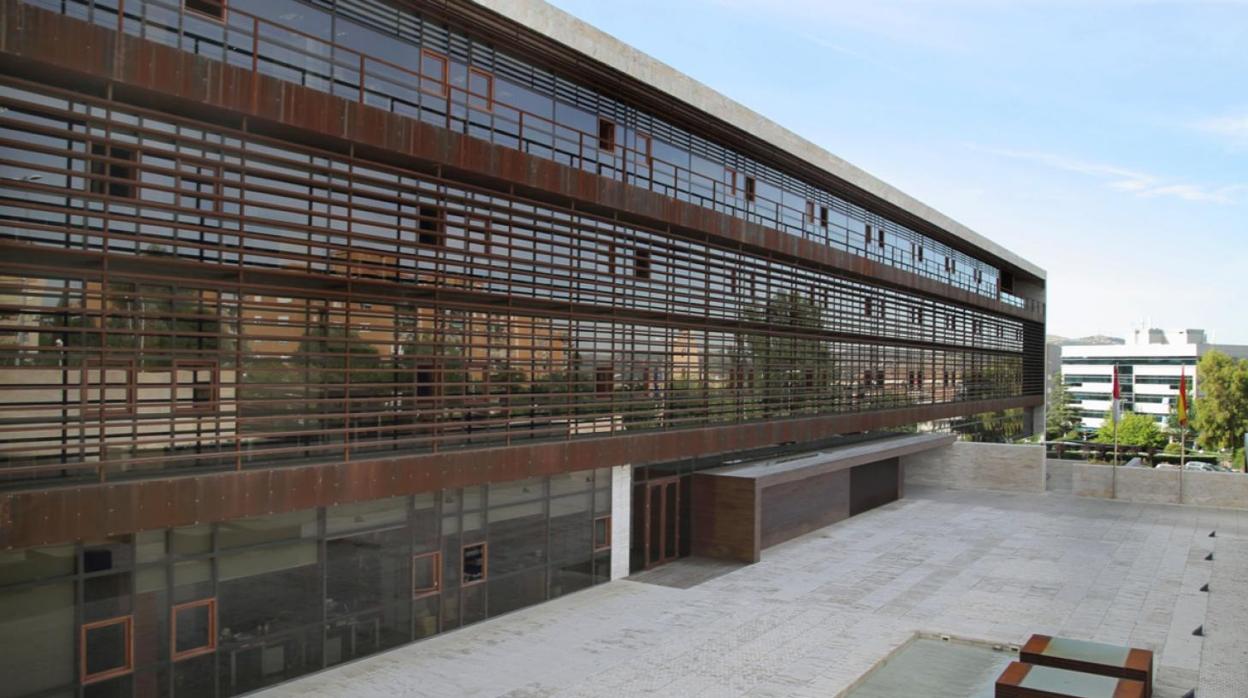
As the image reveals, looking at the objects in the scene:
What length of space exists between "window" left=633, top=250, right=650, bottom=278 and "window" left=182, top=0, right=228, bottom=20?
963 cm

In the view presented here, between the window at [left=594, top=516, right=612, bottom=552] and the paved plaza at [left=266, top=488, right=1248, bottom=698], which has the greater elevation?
the window at [left=594, top=516, right=612, bottom=552]

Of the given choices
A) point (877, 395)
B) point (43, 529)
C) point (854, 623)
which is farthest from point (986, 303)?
point (43, 529)

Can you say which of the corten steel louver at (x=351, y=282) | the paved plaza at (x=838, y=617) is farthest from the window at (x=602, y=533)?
the corten steel louver at (x=351, y=282)

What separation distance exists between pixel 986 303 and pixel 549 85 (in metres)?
31.3

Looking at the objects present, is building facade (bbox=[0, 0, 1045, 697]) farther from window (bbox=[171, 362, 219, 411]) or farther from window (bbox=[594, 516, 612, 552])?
window (bbox=[594, 516, 612, 552])

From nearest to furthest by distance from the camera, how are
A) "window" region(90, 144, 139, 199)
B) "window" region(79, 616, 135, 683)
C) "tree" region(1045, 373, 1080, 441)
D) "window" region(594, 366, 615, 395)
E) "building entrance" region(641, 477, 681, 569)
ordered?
1. "window" region(90, 144, 139, 199)
2. "window" region(79, 616, 135, 683)
3. "window" region(594, 366, 615, 395)
4. "building entrance" region(641, 477, 681, 569)
5. "tree" region(1045, 373, 1080, 441)

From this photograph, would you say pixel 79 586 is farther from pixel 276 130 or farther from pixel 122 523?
pixel 276 130

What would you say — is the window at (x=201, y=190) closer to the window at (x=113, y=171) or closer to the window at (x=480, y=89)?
the window at (x=113, y=171)

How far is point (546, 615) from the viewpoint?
16.3 metres

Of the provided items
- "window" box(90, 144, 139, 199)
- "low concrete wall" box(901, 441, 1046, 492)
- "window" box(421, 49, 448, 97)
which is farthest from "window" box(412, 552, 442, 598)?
"low concrete wall" box(901, 441, 1046, 492)

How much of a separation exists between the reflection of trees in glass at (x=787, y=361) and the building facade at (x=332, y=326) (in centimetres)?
147

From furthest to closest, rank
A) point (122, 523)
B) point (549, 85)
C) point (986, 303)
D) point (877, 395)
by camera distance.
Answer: point (986, 303), point (877, 395), point (549, 85), point (122, 523)

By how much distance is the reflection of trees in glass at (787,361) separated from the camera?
24109 millimetres

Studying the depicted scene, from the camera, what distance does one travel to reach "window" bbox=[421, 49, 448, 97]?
14.6m
